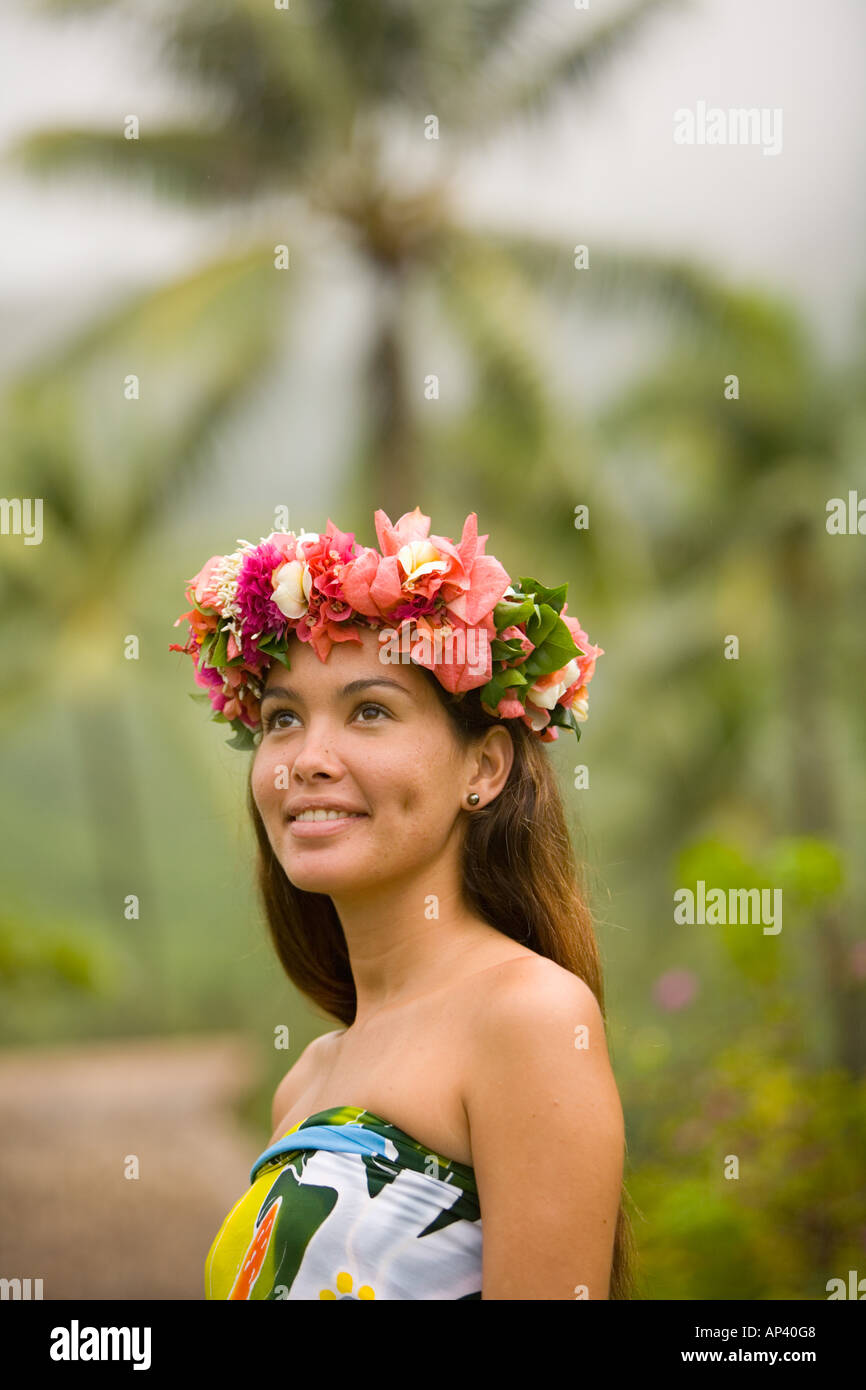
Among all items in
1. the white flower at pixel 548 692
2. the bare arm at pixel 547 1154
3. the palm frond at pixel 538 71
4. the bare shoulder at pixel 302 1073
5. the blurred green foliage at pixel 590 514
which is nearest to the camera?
the bare arm at pixel 547 1154

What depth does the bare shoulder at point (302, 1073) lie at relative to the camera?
9.05ft

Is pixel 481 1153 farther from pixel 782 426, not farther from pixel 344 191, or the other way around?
pixel 782 426

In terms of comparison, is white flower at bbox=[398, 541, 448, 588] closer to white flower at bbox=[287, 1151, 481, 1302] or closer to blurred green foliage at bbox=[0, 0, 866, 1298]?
white flower at bbox=[287, 1151, 481, 1302]

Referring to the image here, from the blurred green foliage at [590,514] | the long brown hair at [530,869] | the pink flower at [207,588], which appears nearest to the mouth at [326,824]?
the long brown hair at [530,869]

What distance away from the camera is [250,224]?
1419 cm

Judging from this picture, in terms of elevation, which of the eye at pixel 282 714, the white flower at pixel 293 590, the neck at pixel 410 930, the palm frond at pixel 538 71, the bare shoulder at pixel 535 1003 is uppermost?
the palm frond at pixel 538 71

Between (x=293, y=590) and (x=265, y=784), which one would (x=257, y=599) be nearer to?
(x=293, y=590)

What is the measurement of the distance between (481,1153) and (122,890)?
24.9 meters

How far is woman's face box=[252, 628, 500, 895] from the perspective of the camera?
241cm

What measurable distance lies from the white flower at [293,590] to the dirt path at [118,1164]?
4819 mm

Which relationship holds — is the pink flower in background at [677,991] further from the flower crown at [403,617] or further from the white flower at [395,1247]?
the white flower at [395,1247]

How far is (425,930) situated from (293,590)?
2.07 ft

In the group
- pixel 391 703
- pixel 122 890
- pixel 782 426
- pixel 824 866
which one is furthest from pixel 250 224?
pixel 122 890

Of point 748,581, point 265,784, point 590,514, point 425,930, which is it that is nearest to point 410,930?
point 425,930
